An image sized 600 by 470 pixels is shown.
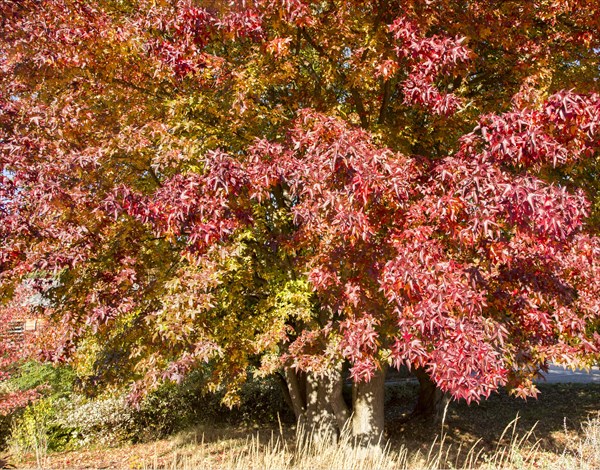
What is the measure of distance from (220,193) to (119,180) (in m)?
2.80

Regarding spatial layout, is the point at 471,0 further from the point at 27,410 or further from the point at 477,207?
the point at 27,410

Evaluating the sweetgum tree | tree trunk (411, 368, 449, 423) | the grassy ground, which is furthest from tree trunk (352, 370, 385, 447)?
tree trunk (411, 368, 449, 423)

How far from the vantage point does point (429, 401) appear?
496 inches

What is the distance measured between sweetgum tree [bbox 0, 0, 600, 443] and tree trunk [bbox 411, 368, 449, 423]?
4.80m

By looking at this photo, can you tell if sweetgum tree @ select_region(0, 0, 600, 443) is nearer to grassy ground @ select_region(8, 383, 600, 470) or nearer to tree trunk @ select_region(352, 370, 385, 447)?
tree trunk @ select_region(352, 370, 385, 447)

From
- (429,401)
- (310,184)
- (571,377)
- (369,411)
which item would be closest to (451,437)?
(429,401)

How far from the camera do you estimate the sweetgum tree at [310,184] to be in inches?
164

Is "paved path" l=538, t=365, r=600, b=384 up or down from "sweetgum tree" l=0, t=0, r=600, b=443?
down

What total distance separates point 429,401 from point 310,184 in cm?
965

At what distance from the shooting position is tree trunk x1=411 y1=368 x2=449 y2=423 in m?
12.4

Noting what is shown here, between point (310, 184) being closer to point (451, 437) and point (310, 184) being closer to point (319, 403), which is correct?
point (319, 403)

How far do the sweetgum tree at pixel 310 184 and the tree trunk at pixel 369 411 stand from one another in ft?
0.88

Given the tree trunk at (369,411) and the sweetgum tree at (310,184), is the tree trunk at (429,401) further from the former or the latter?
the sweetgum tree at (310,184)

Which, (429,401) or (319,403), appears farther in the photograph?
(429,401)
